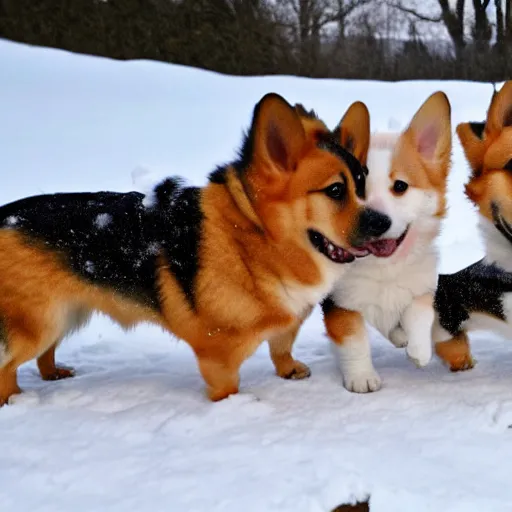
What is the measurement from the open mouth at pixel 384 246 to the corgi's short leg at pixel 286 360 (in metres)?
0.62

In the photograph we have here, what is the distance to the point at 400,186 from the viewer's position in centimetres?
269

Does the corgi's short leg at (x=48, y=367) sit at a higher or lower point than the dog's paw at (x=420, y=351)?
lower

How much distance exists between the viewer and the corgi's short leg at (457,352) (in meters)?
2.96

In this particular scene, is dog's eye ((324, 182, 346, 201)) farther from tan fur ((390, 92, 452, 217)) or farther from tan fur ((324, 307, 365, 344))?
tan fur ((324, 307, 365, 344))

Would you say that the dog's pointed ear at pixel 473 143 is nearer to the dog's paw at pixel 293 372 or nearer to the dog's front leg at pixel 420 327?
the dog's front leg at pixel 420 327

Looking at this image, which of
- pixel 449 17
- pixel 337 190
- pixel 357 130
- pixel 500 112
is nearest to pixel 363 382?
pixel 337 190

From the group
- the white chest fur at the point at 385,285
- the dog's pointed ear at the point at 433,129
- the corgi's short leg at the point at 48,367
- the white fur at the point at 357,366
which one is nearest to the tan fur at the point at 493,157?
the dog's pointed ear at the point at 433,129

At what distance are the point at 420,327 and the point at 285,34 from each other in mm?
7439

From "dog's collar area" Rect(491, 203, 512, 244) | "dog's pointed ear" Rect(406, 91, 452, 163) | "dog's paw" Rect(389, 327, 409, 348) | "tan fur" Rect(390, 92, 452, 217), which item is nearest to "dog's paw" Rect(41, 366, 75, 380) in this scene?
"dog's paw" Rect(389, 327, 409, 348)

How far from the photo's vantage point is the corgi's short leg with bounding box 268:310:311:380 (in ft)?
9.91

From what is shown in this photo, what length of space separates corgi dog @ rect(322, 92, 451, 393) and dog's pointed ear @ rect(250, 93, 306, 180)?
1.19ft

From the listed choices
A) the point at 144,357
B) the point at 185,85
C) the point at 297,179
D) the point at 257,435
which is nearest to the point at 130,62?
the point at 185,85

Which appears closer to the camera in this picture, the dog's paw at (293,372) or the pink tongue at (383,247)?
the pink tongue at (383,247)

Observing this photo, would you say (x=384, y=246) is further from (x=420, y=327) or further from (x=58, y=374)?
(x=58, y=374)
